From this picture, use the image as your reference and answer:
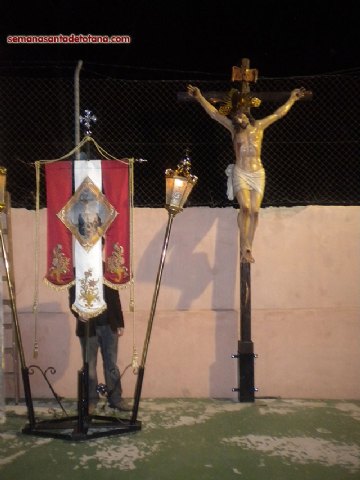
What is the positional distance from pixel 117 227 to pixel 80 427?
2174 mm

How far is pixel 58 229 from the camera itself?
4.90 m

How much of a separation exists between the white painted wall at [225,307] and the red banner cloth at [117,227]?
1.13 m

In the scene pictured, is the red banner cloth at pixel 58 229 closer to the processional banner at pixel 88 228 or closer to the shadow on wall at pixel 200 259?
the processional banner at pixel 88 228

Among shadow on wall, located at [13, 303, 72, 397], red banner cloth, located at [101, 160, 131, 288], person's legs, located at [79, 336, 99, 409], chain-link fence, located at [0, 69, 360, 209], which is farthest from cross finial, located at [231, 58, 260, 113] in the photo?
shadow on wall, located at [13, 303, 72, 397]

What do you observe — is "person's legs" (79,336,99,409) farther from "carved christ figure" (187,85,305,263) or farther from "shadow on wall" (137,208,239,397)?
"carved christ figure" (187,85,305,263)

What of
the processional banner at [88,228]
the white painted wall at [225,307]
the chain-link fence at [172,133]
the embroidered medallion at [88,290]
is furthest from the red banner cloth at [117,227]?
the chain-link fence at [172,133]

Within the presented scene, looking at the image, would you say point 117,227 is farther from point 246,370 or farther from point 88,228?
point 246,370

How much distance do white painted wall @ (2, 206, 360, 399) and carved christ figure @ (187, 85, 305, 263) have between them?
2.18 ft

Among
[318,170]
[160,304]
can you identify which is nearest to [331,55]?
[318,170]

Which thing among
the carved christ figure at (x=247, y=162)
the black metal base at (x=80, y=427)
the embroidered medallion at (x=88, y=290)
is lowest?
the black metal base at (x=80, y=427)

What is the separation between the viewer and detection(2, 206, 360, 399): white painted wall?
600cm

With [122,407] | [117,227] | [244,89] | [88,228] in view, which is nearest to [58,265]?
[88,228]

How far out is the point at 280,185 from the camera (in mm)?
6227

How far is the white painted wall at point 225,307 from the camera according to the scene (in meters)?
6.00
